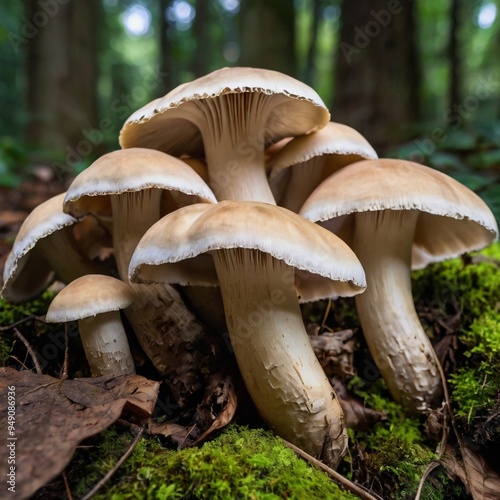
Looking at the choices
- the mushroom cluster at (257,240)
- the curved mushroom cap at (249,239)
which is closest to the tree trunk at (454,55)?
the mushroom cluster at (257,240)

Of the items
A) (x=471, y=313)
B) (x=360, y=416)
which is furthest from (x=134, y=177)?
(x=471, y=313)

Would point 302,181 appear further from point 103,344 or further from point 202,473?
point 202,473

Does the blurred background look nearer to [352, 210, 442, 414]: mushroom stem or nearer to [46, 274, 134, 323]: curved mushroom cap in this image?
[352, 210, 442, 414]: mushroom stem

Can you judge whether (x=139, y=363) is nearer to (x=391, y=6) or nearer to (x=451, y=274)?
(x=451, y=274)

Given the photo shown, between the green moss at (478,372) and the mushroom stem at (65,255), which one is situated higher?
the mushroom stem at (65,255)

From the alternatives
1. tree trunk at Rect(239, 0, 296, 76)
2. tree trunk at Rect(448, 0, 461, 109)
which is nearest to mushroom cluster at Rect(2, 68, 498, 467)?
tree trunk at Rect(239, 0, 296, 76)

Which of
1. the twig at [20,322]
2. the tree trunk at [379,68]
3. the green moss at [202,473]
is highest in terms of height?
the tree trunk at [379,68]

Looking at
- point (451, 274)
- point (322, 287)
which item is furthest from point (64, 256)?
point (451, 274)

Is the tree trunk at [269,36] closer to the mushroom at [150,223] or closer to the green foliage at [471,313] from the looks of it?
the green foliage at [471,313]
